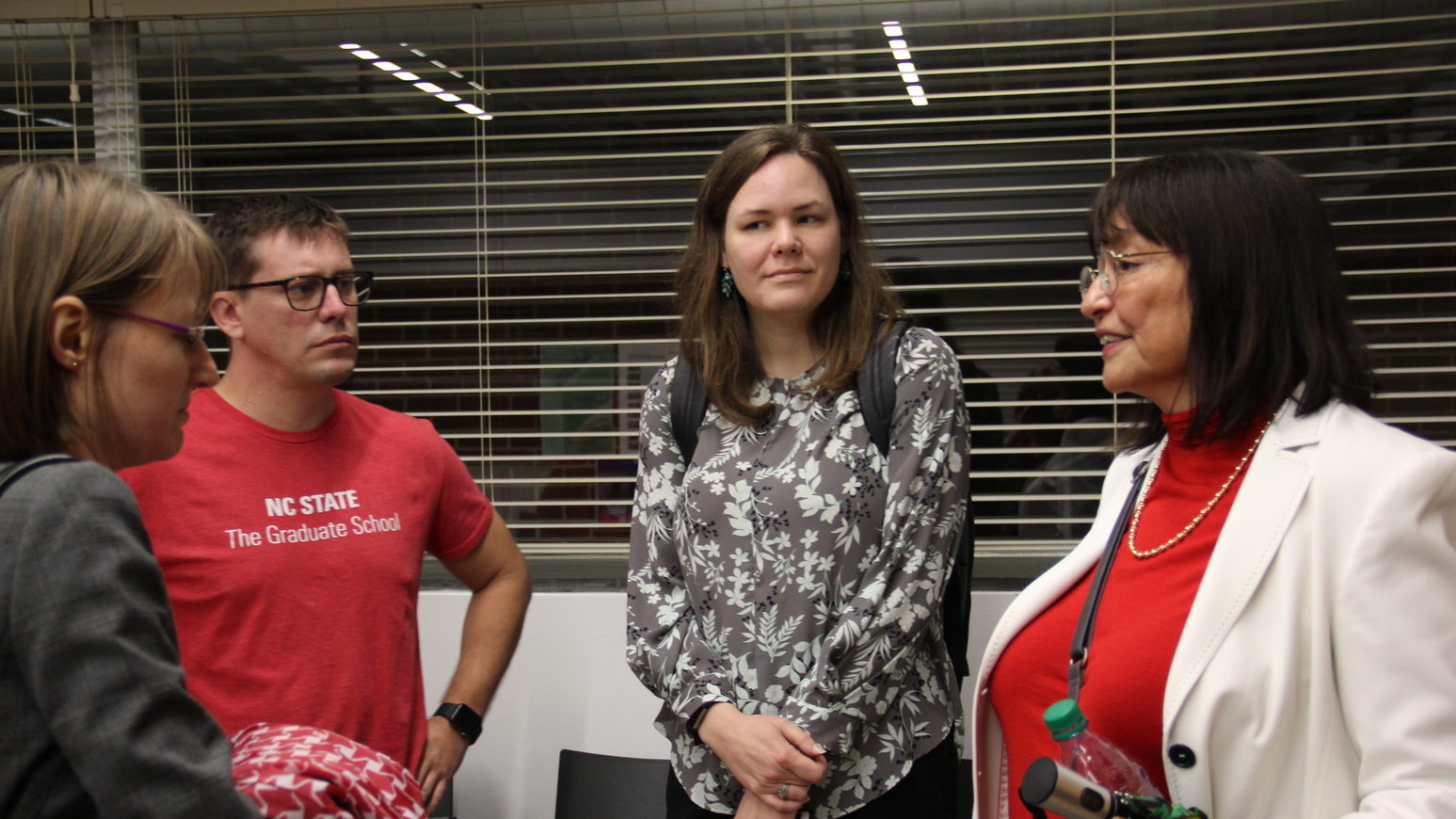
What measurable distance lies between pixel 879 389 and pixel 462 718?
1.00 meters

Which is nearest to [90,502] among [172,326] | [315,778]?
[172,326]

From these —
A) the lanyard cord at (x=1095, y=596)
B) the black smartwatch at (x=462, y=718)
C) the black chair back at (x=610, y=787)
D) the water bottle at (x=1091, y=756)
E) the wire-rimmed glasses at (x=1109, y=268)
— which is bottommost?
the black chair back at (x=610, y=787)

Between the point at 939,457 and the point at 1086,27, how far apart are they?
5.89 feet

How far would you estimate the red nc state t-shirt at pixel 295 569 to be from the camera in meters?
1.78

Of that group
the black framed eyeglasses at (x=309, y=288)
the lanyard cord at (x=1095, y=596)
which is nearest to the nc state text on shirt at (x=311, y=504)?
the black framed eyeglasses at (x=309, y=288)

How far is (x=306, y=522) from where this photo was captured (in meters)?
1.89

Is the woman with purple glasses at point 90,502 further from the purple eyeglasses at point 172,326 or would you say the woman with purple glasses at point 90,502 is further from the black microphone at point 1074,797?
the black microphone at point 1074,797

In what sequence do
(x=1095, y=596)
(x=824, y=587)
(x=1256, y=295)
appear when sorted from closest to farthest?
(x=1256, y=295) → (x=1095, y=596) → (x=824, y=587)

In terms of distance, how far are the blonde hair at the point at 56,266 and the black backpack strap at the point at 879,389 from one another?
116 cm

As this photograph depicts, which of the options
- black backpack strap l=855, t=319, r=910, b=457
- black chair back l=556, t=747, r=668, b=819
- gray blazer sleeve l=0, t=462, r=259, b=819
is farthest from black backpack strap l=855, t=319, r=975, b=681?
gray blazer sleeve l=0, t=462, r=259, b=819

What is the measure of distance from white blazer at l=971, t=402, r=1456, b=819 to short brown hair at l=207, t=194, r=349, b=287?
1.62 meters

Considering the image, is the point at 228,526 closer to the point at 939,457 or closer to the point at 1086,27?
the point at 939,457

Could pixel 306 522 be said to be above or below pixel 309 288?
below

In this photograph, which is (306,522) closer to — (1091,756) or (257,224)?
(257,224)
